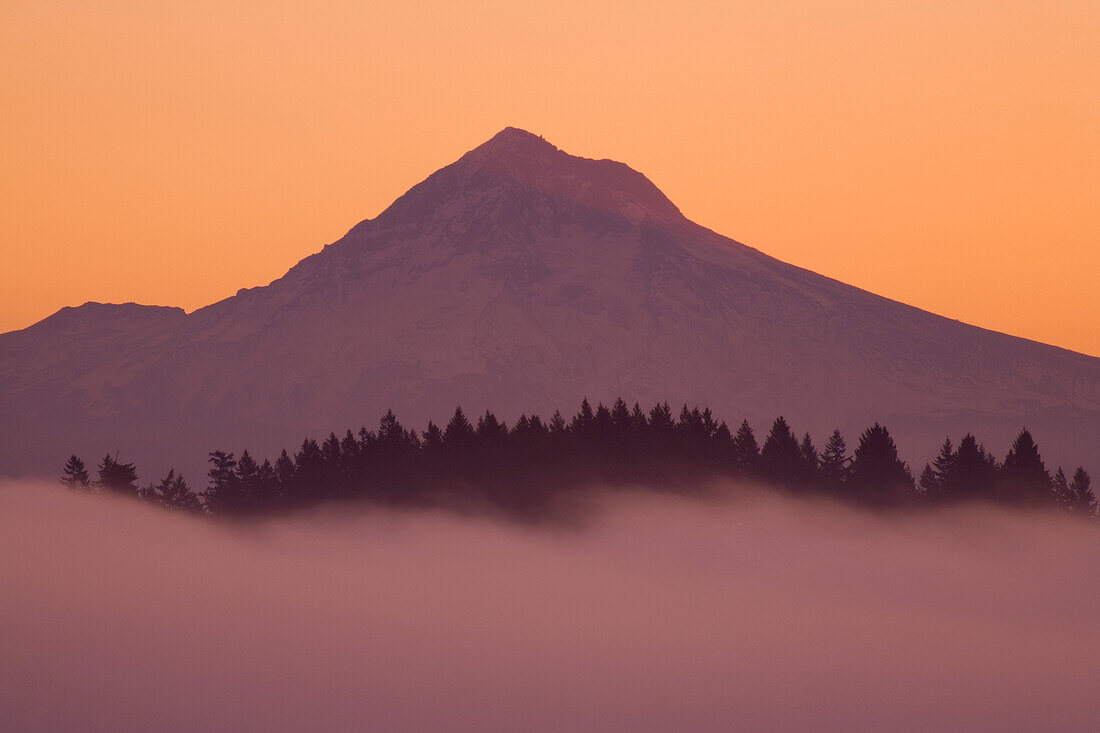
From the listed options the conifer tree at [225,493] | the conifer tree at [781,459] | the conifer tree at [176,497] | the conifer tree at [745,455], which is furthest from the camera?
the conifer tree at [176,497]

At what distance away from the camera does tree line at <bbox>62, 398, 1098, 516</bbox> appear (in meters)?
125

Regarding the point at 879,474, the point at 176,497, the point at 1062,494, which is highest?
the point at 879,474

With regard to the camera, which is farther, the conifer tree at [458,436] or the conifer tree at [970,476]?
the conifer tree at [458,436]

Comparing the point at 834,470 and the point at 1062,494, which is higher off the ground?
the point at 834,470

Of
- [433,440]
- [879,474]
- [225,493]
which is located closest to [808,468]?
[879,474]

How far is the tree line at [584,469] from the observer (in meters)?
125

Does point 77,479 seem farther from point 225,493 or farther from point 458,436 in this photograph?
point 458,436

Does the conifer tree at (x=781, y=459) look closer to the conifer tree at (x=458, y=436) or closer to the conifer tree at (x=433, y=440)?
the conifer tree at (x=458, y=436)

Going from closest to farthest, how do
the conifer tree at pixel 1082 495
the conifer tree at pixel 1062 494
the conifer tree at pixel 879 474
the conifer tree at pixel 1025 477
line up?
1. the conifer tree at pixel 1025 477
2. the conifer tree at pixel 1062 494
3. the conifer tree at pixel 1082 495
4. the conifer tree at pixel 879 474

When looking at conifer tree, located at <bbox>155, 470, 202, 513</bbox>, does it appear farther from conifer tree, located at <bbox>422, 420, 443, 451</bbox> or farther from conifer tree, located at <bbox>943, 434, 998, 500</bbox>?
conifer tree, located at <bbox>943, 434, 998, 500</bbox>

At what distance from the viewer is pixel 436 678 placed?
242ft

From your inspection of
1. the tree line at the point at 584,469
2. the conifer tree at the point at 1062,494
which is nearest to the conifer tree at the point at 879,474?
the tree line at the point at 584,469

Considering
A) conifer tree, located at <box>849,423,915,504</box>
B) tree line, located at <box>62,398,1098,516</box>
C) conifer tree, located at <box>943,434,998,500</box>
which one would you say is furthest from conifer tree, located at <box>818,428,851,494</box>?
conifer tree, located at <box>943,434,998,500</box>

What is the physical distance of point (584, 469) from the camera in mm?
125562
